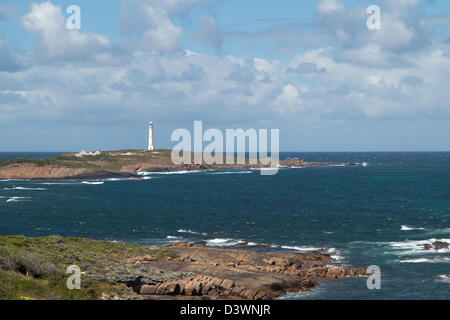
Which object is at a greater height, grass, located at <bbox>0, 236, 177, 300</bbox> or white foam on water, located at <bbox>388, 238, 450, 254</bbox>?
grass, located at <bbox>0, 236, 177, 300</bbox>

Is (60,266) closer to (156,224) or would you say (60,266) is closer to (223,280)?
(223,280)

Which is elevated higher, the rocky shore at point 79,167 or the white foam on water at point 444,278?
the rocky shore at point 79,167

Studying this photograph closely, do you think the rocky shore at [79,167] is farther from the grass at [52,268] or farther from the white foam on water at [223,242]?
the grass at [52,268]

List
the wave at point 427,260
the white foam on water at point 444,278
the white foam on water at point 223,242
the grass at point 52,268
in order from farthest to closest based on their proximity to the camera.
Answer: the white foam on water at point 223,242, the wave at point 427,260, the white foam on water at point 444,278, the grass at point 52,268

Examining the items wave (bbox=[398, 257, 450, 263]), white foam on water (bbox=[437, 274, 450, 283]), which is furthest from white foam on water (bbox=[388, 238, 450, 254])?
white foam on water (bbox=[437, 274, 450, 283])

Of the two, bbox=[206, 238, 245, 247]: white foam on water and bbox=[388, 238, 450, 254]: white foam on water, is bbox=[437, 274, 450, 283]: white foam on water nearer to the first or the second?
bbox=[388, 238, 450, 254]: white foam on water

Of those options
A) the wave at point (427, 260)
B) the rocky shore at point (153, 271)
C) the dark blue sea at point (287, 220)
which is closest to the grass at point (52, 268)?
the rocky shore at point (153, 271)

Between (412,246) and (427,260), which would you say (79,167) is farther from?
(427,260)
